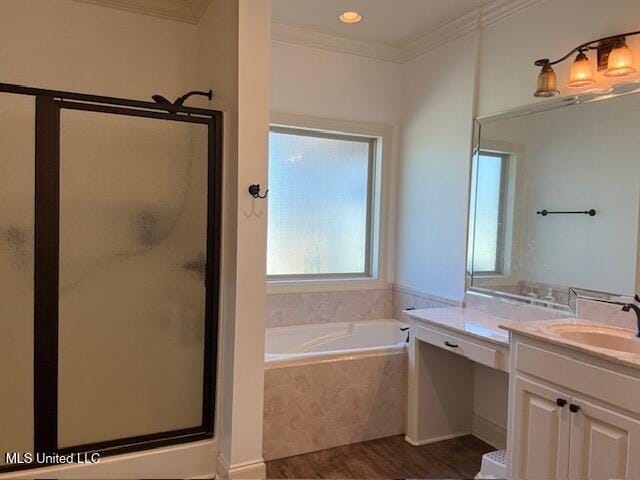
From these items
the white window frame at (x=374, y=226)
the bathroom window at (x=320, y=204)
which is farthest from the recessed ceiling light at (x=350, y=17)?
the bathroom window at (x=320, y=204)

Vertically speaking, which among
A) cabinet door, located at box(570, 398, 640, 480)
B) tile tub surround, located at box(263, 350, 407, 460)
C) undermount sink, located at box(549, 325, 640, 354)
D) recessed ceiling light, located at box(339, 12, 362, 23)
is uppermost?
recessed ceiling light, located at box(339, 12, 362, 23)

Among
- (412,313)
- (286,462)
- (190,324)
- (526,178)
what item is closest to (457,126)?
(526,178)

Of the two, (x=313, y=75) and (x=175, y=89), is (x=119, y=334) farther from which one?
(x=313, y=75)

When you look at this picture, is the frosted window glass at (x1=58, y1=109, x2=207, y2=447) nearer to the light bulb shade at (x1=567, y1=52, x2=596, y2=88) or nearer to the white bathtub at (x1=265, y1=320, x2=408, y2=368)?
the white bathtub at (x1=265, y1=320, x2=408, y2=368)

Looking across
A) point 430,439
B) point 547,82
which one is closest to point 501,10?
point 547,82

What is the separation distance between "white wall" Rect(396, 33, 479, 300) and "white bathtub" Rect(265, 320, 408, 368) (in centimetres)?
40

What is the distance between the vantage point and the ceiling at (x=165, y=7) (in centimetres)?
302

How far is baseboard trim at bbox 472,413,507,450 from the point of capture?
300 cm

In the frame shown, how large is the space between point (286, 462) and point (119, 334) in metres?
1.16

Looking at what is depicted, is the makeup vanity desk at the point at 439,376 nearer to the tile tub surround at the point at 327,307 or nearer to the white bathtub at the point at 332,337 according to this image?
the white bathtub at the point at 332,337

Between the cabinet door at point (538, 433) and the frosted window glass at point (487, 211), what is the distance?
111cm

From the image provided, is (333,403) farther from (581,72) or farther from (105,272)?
(581,72)

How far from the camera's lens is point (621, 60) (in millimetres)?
2307

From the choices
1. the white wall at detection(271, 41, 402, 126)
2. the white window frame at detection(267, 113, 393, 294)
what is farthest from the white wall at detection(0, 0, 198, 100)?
the white window frame at detection(267, 113, 393, 294)
